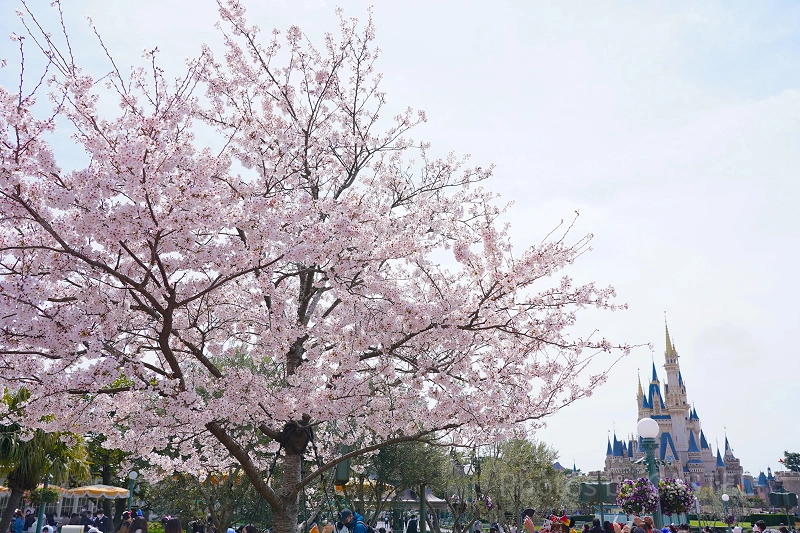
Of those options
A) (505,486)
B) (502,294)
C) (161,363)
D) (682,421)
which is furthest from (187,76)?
(682,421)

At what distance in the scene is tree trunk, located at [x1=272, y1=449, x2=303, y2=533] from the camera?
31.9ft

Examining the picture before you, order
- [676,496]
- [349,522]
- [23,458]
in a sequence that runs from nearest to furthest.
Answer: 1. [349,522]
2. [676,496]
3. [23,458]

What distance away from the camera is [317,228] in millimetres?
7289

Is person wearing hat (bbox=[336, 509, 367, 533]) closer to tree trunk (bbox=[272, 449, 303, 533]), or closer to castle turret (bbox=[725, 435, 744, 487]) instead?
tree trunk (bbox=[272, 449, 303, 533])

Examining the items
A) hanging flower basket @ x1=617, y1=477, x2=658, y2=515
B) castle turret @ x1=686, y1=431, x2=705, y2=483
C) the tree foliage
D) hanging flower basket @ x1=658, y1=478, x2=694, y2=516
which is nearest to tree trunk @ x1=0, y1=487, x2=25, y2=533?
the tree foliage

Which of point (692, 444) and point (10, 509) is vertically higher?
point (10, 509)

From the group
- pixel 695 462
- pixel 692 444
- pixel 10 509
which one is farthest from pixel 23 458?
pixel 692 444

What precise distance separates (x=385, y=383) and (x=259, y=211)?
4.23 meters

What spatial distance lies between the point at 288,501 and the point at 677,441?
13669cm

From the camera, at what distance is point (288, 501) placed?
9.77m

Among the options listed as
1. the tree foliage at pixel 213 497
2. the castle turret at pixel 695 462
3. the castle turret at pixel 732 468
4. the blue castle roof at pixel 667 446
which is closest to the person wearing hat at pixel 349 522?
the tree foliage at pixel 213 497

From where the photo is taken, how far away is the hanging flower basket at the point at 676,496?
17516mm

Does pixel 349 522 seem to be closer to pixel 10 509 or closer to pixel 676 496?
pixel 676 496

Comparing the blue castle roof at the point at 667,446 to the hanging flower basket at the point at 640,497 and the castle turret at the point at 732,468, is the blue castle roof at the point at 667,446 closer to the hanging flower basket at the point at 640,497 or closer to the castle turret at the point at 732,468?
the castle turret at the point at 732,468
